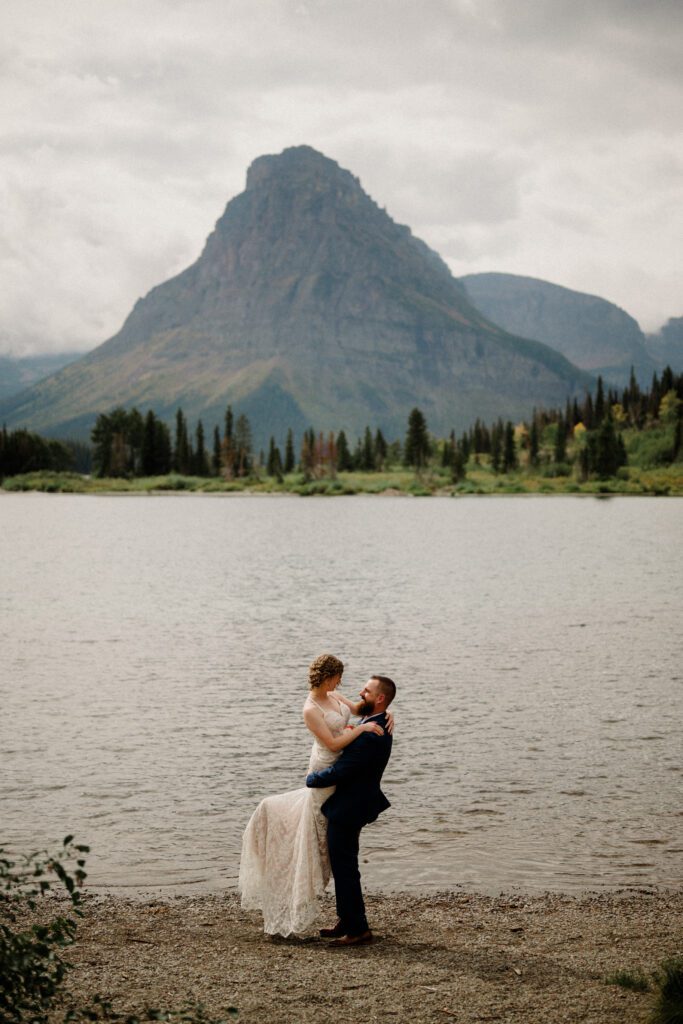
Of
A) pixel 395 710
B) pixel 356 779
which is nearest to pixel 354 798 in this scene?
pixel 356 779

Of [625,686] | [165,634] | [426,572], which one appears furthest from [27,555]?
[625,686]

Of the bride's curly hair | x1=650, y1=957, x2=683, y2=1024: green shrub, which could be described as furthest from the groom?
x1=650, y1=957, x2=683, y2=1024: green shrub

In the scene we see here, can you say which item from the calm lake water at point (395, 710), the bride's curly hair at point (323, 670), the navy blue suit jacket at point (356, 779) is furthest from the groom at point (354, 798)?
the calm lake water at point (395, 710)

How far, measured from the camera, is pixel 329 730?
11141mm

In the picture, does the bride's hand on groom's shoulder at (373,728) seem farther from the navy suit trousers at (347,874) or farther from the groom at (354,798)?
the navy suit trousers at (347,874)

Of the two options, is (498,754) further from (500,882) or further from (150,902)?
(150,902)

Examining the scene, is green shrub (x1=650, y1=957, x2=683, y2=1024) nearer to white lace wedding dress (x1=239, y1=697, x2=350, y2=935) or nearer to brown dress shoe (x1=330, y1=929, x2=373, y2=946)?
brown dress shoe (x1=330, y1=929, x2=373, y2=946)

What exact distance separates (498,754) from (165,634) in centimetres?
2149

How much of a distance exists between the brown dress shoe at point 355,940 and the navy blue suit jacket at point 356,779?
1283 mm

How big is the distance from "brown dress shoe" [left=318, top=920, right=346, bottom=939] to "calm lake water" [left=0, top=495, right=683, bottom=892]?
2.31 metres

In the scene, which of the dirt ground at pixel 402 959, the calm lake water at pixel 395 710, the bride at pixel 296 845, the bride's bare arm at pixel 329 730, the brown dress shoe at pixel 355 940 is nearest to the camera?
the dirt ground at pixel 402 959

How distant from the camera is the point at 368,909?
12766mm

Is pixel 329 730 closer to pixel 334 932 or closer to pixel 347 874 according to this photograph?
pixel 347 874

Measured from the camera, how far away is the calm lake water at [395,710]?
15.5m
